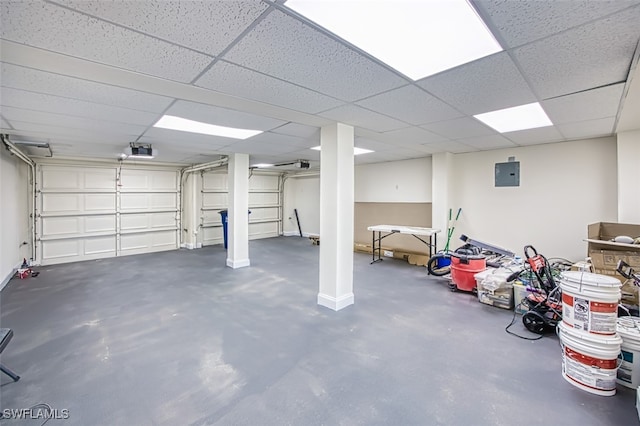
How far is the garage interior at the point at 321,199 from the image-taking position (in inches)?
60.0

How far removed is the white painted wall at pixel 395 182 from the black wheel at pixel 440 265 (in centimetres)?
140

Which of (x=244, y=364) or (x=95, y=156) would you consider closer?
(x=244, y=364)

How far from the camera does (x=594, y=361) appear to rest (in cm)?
196

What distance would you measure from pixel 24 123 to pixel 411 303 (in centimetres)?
498

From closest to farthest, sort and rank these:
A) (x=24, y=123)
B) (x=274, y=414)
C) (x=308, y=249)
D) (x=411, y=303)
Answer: (x=274, y=414)
(x=24, y=123)
(x=411, y=303)
(x=308, y=249)

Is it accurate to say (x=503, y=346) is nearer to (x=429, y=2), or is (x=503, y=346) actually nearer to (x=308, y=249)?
(x=429, y=2)

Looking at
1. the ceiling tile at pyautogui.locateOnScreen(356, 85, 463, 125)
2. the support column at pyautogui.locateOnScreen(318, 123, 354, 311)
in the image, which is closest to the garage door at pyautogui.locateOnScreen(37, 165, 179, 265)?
the support column at pyautogui.locateOnScreen(318, 123, 354, 311)

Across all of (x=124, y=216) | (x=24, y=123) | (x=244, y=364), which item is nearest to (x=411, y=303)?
(x=244, y=364)

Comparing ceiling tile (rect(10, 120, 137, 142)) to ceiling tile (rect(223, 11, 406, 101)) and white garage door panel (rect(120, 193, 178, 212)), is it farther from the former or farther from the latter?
white garage door panel (rect(120, 193, 178, 212))

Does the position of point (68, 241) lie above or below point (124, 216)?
below

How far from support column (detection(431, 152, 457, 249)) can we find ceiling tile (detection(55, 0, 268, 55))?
4.86 metres

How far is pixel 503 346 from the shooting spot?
8.52 feet

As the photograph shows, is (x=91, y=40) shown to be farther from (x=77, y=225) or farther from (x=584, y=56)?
(x=77, y=225)

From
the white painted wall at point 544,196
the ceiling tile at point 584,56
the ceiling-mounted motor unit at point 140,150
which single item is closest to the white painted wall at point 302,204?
the white painted wall at point 544,196
